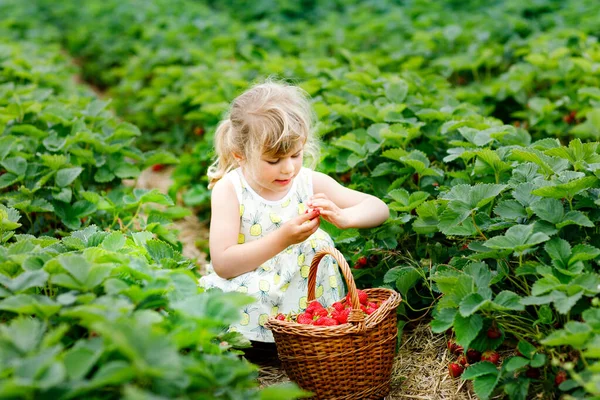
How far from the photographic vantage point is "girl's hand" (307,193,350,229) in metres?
2.65

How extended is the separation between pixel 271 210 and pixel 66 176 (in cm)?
111

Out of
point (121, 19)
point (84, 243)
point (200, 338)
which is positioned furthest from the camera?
point (121, 19)

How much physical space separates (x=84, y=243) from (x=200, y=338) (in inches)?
29.2

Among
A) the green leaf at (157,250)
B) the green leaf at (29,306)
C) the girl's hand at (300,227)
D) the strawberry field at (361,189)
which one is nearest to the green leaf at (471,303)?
the strawberry field at (361,189)

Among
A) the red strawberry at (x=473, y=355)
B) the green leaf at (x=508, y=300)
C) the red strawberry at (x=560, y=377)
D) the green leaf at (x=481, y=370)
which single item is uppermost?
the green leaf at (x=508, y=300)

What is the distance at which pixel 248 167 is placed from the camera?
9.25ft

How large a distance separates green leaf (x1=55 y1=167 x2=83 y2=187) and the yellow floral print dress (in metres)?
0.88

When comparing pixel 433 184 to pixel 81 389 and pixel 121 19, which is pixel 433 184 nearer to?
pixel 81 389

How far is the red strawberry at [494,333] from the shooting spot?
2.35 m

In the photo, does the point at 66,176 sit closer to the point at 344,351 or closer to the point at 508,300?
the point at 344,351

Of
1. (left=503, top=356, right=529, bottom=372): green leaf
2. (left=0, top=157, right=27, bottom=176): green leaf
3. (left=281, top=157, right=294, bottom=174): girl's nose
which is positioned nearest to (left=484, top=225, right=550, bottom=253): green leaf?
(left=503, top=356, right=529, bottom=372): green leaf

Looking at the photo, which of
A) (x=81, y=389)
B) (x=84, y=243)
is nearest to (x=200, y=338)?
(x=81, y=389)

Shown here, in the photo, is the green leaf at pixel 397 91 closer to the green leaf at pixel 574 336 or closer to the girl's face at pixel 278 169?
the girl's face at pixel 278 169

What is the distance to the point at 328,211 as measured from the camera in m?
2.66
